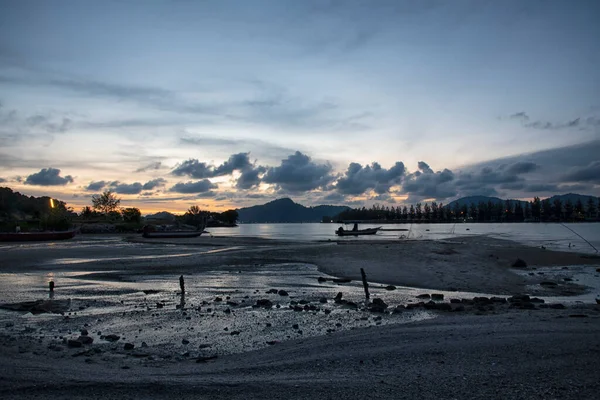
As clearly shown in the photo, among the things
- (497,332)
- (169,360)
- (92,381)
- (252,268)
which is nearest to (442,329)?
(497,332)

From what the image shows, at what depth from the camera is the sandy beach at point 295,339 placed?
811cm

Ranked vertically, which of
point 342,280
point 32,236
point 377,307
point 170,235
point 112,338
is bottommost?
point 342,280

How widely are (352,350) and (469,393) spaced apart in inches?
140

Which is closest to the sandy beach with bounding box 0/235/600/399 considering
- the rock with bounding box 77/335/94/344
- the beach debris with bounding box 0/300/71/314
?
the rock with bounding box 77/335/94/344

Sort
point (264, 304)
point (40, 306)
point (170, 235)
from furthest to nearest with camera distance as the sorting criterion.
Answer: point (170, 235) < point (264, 304) < point (40, 306)

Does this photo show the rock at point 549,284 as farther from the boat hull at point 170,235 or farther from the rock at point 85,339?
the boat hull at point 170,235

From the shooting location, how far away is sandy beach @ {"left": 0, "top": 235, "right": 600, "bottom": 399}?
26.6ft

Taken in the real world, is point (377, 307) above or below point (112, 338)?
below

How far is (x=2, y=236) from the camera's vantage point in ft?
211

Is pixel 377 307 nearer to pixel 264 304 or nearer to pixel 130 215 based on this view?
pixel 264 304

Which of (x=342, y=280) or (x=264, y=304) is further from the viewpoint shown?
(x=342, y=280)

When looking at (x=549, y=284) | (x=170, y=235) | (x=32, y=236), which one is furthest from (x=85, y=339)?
(x=170, y=235)

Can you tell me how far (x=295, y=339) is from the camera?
1252cm

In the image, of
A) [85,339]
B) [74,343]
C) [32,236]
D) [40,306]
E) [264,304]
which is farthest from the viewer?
[32,236]
